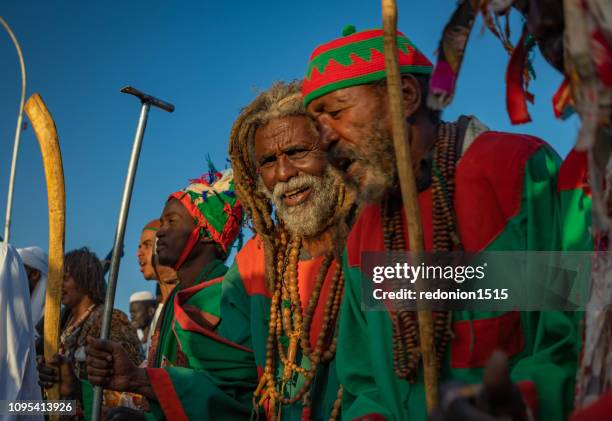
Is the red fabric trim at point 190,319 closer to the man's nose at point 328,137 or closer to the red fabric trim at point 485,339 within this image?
the man's nose at point 328,137

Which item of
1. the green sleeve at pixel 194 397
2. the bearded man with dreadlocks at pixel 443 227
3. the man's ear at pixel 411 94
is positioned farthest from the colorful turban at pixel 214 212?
the man's ear at pixel 411 94

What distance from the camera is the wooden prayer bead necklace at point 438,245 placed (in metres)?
2.69

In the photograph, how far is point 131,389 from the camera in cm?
448

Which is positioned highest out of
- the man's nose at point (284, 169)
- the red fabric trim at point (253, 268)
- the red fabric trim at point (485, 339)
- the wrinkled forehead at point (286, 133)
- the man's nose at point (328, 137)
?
the wrinkled forehead at point (286, 133)

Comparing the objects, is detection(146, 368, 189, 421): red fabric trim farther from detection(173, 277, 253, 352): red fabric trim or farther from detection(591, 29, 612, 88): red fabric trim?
detection(591, 29, 612, 88): red fabric trim

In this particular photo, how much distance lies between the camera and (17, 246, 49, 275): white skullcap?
26.5 feet

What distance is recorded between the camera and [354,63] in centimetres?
358

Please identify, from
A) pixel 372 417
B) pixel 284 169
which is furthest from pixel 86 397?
pixel 372 417

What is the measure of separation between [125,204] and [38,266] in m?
3.59

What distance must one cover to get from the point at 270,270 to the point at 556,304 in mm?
2300

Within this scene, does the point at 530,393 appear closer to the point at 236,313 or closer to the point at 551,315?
the point at 551,315

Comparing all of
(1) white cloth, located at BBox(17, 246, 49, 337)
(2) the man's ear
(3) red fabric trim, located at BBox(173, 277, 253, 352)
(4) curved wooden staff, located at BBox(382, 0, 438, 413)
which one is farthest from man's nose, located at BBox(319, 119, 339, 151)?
(1) white cloth, located at BBox(17, 246, 49, 337)

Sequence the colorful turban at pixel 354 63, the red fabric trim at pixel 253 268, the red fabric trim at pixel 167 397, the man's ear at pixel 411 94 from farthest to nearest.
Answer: the red fabric trim at pixel 253 268
the red fabric trim at pixel 167 397
the colorful turban at pixel 354 63
the man's ear at pixel 411 94

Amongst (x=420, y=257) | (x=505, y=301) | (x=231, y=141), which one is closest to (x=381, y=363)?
(x=505, y=301)
